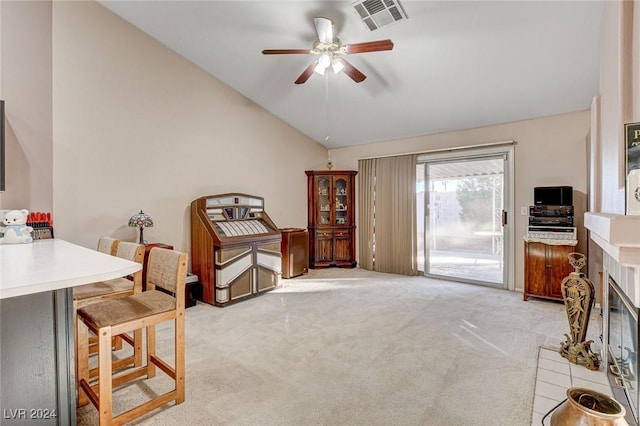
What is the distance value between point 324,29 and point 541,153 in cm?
339

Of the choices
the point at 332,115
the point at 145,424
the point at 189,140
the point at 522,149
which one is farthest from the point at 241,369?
the point at 522,149

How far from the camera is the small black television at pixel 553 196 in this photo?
373 cm

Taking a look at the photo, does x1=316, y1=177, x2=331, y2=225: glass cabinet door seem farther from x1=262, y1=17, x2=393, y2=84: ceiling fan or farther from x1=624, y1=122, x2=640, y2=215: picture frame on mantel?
x1=624, y1=122, x2=640, y2=215: picture frame on mantel

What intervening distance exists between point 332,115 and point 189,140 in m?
2.26

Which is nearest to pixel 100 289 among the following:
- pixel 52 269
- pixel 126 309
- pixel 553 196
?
pixel 126 309

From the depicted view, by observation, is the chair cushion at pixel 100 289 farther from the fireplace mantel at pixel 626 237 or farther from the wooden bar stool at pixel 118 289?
the fireplace mantel at pixel 626 237

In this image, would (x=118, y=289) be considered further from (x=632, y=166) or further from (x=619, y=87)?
(x=619, y=87)

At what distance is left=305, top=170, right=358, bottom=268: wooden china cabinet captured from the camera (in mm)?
5961

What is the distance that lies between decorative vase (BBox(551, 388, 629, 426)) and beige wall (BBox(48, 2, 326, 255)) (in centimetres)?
411

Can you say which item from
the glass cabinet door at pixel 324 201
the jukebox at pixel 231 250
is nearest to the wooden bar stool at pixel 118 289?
the jukebox at pixel 231 250

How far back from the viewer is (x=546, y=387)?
2.08 meters

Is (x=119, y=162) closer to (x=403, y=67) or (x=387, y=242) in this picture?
(x=403, y=67)

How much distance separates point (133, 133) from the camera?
371cm

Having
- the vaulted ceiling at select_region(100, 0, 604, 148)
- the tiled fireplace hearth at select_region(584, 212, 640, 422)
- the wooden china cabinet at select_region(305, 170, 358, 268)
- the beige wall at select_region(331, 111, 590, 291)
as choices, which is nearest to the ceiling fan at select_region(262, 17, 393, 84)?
the vaulted ceiling at select_region(100, 0, 604, 148)
